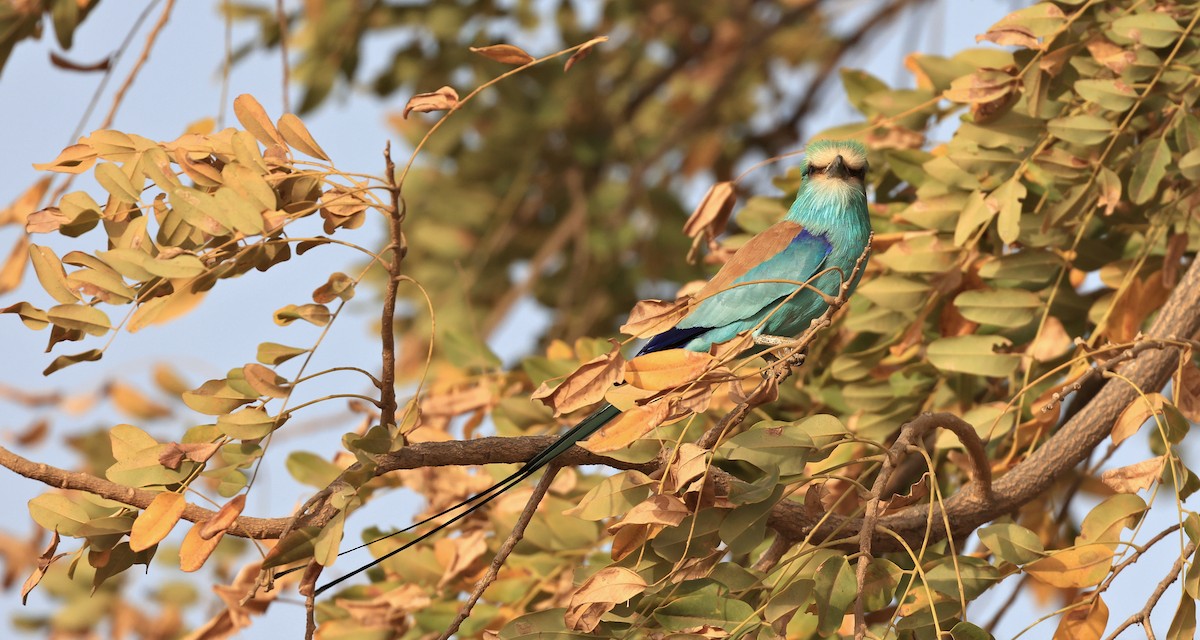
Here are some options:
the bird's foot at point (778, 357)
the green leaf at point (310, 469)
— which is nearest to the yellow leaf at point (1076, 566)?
the bird's foot at point (778, 357)

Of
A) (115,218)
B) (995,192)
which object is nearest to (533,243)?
(995,192)

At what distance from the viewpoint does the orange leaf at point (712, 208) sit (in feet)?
9.17

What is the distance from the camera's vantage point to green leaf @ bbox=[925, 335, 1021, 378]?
8.79 feet

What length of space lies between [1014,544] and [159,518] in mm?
1378

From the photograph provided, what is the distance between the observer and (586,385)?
6.21 ft

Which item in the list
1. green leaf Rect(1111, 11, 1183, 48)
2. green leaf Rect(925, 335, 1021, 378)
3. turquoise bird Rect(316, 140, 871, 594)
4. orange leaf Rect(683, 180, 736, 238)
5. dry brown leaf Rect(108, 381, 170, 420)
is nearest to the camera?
green leaf Rect(1111, 11, 1183, 48)

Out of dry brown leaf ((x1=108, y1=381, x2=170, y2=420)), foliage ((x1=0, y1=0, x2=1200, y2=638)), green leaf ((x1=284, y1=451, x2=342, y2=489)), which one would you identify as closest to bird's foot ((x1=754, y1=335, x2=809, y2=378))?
foliage ((x1=0, y1=0, x2=1200, y2=638))

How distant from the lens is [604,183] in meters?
5.73

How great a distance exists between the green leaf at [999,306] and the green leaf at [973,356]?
45mm

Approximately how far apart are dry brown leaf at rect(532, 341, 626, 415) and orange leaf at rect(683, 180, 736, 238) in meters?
0.94

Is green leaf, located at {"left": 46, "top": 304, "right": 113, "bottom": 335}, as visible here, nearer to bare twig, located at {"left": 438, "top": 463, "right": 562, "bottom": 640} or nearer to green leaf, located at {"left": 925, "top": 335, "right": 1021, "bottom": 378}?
bare twig, located at {"left": 438, "top": 463, "right": 562, "bottom": 640}

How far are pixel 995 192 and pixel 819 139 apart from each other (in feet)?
2.26

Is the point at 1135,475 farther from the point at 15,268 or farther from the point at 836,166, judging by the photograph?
the point at 15,268

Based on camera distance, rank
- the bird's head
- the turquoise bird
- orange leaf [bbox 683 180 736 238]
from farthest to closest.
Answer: the bird's head → the turquoise bird → orange leaf [bbox 683 180 736 238]
